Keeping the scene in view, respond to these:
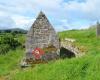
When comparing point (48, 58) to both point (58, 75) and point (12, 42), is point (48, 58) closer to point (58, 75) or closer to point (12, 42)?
point (58, 75)

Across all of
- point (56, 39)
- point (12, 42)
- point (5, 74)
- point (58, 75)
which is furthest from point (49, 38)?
point (12, 42)

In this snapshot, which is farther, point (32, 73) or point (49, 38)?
point (49, 38)

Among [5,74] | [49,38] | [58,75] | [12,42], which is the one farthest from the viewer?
[12,42]

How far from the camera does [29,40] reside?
29.1 metres

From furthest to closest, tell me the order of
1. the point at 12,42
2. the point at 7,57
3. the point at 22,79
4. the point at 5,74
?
the point at 12,42
the point at 7,57
the point at 5,74
the point at 22,79

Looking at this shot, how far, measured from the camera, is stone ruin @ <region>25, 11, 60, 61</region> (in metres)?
29.0

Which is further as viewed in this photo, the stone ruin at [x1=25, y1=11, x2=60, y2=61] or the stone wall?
the stone wall

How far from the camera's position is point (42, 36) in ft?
97.0

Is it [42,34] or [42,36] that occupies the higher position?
[42,34]

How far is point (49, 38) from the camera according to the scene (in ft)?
96.9

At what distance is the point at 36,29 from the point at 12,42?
21.5 metres

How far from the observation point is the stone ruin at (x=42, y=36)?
2902 centimetres

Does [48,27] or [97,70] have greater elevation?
[48,27]

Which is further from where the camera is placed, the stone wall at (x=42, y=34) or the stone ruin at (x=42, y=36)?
the stone wall at (x=42, y=34)
